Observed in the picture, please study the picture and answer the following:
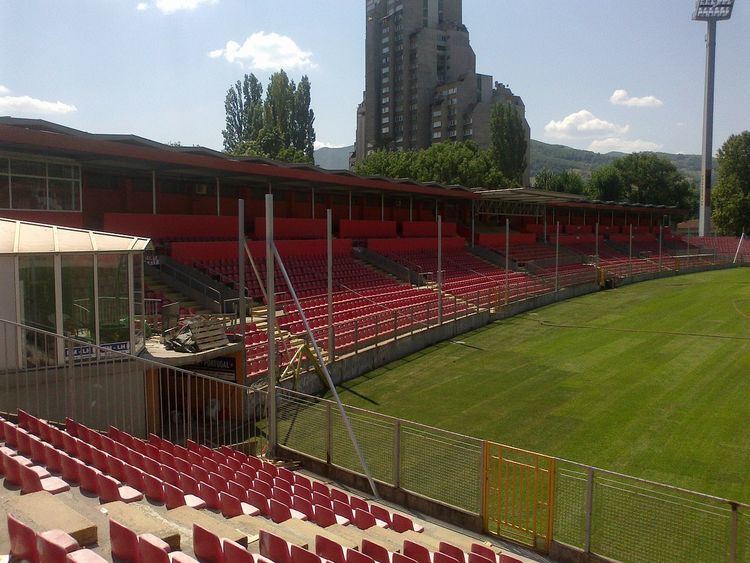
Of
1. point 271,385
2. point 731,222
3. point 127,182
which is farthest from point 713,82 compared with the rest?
point 271,385

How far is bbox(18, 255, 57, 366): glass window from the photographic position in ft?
33.5

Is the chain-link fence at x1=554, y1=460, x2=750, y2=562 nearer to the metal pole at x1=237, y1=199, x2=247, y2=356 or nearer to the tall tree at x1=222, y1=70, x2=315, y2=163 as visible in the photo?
the metal pole at x1=237, y1=199, x2=247, y2=356

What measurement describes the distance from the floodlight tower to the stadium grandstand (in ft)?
165

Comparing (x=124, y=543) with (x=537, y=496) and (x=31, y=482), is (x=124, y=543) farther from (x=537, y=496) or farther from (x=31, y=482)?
(x=537, y=496)

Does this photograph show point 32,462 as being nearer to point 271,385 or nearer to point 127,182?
point 271,385

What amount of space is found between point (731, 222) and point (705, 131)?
11.8 meters

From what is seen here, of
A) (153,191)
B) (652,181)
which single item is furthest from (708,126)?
(153,191)

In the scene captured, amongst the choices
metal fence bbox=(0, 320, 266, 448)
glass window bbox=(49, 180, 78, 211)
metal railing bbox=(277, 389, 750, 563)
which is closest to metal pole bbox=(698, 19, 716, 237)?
glass window bbox=(49, 180, 78, 211)

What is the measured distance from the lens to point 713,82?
68.9m

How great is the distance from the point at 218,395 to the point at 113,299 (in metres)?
3.25

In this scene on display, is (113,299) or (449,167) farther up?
(449,167)

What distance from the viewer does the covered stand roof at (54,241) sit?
33.8 ft

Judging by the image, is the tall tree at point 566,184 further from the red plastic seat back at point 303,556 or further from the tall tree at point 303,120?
the red plastic seat back at point 303,556

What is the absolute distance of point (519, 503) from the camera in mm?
8523
